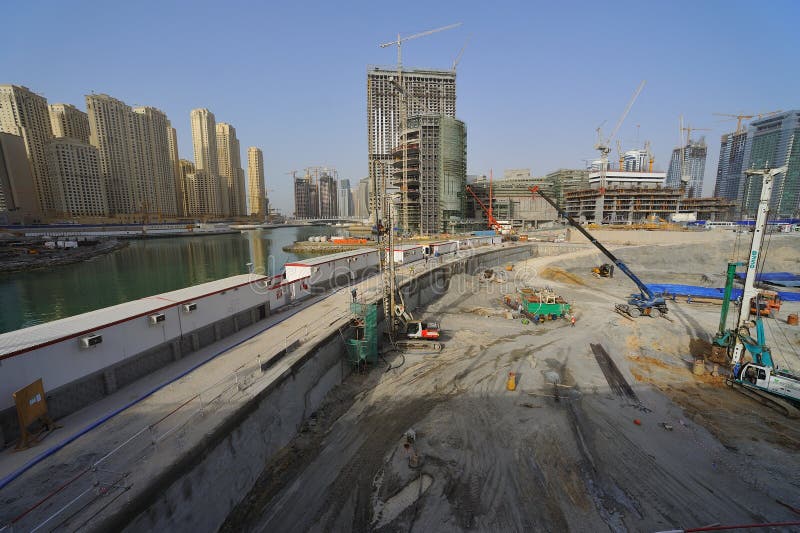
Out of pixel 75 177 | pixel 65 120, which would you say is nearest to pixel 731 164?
pixel 75 177

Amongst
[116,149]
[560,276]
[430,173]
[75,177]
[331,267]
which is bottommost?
[560,276]

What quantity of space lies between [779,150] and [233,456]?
727 ft

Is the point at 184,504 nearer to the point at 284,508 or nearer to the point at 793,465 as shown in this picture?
the point at 284,508

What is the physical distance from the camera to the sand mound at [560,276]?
136 feet

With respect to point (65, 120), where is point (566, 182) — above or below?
→ below

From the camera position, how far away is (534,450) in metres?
11.6

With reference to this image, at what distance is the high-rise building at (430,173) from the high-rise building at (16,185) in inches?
5334

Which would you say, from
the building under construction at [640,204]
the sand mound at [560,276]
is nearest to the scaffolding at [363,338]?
the sand mound at [560,276]

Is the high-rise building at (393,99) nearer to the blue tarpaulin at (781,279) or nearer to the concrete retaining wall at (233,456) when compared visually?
the blue tarpaulin at (781,279)

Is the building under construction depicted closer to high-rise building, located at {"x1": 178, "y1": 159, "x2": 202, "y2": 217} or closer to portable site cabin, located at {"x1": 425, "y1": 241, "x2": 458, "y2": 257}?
portable site cabin, located at {"x1": 425, "y1": 241, "x2": 458, "y2": 257}

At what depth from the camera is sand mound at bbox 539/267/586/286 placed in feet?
136

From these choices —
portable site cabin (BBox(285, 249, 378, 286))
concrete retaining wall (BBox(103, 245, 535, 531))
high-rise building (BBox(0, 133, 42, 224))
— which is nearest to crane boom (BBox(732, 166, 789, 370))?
concrete retaining wall (BBox(103, 245, 535, 531))

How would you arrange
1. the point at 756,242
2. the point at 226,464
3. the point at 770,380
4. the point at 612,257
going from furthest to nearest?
1. the point at 612,257
2. the point at 756,242
3. the point at 770,380
4. the point at 226,464

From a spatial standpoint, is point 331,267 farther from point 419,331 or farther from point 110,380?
point 110,380
